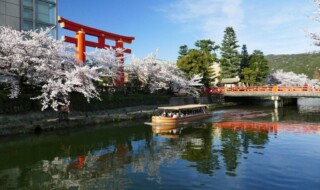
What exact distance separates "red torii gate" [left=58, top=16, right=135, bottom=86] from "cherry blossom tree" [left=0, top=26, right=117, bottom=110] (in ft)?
23.1

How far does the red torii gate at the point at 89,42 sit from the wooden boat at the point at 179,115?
49.9ft

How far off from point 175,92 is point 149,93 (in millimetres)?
9278

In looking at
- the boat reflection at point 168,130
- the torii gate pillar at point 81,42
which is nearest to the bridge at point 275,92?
the boat reflection at point 168,130

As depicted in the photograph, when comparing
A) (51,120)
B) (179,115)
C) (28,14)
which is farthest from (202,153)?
(28,14)

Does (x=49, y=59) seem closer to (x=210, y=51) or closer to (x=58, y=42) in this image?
(x=58, y=42)

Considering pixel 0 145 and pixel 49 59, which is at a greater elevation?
pixel 49 59

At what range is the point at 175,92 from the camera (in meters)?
66.3

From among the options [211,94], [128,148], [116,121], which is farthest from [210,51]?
[128,148]

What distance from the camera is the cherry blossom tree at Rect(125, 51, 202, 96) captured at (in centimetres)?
5772

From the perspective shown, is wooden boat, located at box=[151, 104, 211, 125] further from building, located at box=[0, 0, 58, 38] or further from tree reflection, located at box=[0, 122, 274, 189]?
building, located at box=[0, 0, 58, 38]

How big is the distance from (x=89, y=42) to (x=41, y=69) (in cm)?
1838

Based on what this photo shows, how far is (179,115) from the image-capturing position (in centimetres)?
3866

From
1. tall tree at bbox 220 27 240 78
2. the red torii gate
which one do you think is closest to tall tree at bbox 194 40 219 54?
tall tree at bbox 220 27 240 78

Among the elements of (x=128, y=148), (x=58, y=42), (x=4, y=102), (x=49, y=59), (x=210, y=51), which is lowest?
(x=128, y=148)
